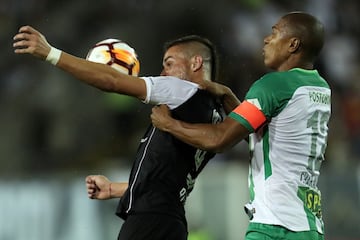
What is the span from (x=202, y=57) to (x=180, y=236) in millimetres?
916

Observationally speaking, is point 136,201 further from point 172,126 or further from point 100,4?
point 100,4

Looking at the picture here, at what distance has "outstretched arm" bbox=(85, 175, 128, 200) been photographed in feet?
17.1

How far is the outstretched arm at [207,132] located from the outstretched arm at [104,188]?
0.71 metres

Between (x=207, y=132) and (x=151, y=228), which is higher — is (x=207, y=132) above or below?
above

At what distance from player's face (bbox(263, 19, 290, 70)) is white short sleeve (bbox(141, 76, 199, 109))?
1.33 ft

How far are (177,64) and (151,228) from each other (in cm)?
85

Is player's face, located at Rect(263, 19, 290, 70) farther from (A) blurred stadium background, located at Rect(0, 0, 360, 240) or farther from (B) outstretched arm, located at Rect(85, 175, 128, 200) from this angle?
(A) blurred stadium background, located at Rect(0, 0, 360, 240)

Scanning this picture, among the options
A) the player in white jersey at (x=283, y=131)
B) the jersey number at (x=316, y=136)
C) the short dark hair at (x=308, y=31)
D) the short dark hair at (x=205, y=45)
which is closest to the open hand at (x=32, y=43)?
the player in white jersey at (x=283, y=131)

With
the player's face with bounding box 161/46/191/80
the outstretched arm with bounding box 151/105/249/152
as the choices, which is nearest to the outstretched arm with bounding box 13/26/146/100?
the outstretched arm with bounding box 151/105/249/152

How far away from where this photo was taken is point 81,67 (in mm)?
4527

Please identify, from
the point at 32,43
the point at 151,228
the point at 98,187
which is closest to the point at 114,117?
the point at 98,187

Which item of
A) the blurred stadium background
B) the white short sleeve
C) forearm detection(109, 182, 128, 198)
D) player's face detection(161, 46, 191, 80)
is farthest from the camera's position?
the blurred stadium background

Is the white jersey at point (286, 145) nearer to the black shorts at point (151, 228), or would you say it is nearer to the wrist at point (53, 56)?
the black shorts at point (151, 228)

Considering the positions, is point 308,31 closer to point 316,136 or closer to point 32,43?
point 316,136
